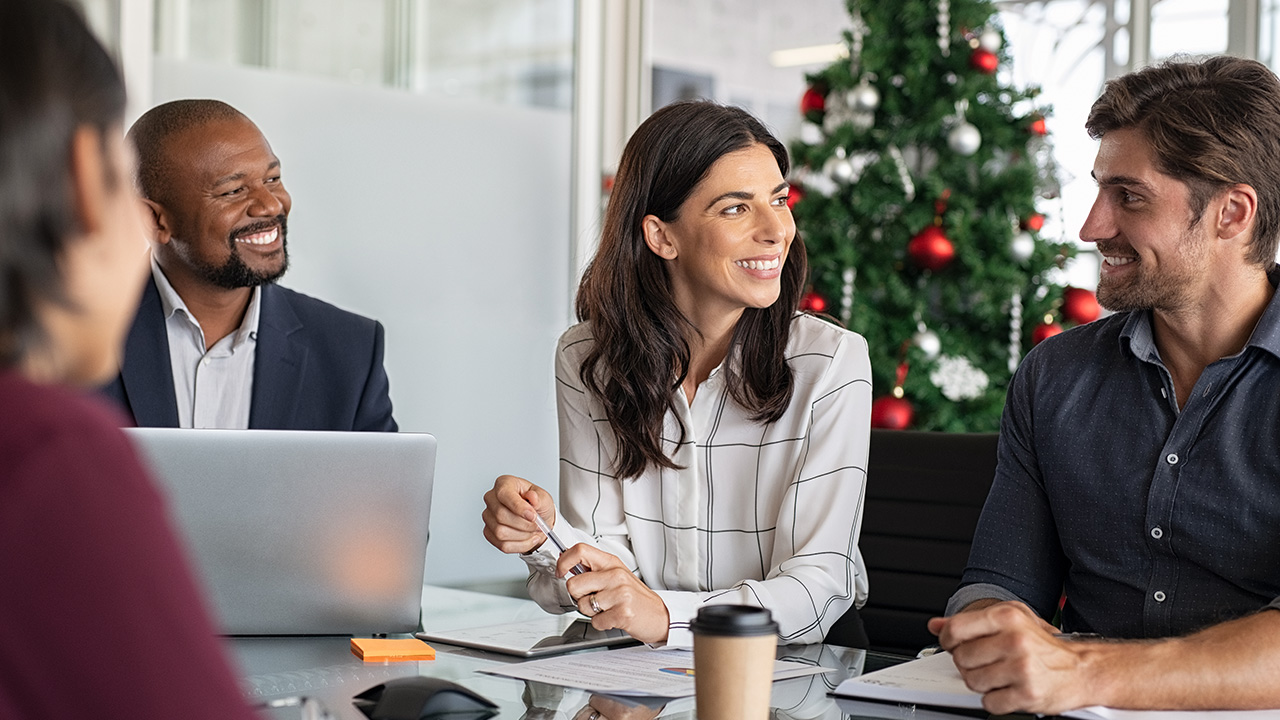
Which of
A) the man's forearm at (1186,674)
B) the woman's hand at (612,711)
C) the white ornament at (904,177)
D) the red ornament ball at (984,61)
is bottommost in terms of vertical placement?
the woman's hand at (612,711)

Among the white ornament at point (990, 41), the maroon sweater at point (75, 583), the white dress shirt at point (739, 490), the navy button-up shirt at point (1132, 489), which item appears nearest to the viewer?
the maroon sweater at point (75, 583)

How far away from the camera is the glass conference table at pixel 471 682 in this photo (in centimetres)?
104

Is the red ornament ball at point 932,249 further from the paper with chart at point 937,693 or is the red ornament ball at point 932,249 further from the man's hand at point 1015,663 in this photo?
the man's hand at point 1015,663

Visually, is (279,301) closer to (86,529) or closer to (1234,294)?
(1234,294)

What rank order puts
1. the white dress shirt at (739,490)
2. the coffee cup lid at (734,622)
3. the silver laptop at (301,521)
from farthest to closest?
the white dress shirt at (739,490) → the silver laptop at (301,521) → the coffee cup lid at (734,622)

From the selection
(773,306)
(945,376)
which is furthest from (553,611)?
(945,376)

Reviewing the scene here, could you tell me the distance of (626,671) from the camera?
1201 millimetres

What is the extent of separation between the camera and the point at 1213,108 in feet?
4.90

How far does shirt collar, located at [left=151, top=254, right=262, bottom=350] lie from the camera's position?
2033 mm

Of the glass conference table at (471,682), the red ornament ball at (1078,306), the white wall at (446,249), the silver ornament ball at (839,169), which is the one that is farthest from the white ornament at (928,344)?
the glass conference table at (471,682)

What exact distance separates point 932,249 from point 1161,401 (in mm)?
1782

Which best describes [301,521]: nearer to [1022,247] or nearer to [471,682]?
[471,682]

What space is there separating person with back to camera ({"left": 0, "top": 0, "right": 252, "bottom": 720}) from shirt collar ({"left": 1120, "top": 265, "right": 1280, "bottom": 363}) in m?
1.30

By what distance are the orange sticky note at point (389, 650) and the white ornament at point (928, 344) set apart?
2.22 meters
